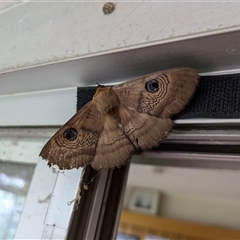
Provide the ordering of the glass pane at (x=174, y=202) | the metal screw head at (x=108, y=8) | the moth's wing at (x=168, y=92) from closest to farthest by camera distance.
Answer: the moth's wing at (x=168, y=92) < the metal screw head at (x=108, y=8) < the glass pane at (x=174, y=202)

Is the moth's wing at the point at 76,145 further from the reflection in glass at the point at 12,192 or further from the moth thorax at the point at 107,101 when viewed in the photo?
the reflection in glass at the point at 12,192

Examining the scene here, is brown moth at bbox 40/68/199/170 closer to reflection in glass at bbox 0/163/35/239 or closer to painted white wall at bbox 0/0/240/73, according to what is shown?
painted white wall at bbox 0/0/240/73

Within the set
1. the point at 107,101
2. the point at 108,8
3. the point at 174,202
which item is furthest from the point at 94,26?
the point at 174,202

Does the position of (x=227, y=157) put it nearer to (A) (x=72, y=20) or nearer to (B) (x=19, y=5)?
(A) (x=72, y=20)

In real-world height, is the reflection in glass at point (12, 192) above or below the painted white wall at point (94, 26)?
below

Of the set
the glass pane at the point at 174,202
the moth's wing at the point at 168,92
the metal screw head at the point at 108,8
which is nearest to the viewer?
the moth's wing at the point at 168,92

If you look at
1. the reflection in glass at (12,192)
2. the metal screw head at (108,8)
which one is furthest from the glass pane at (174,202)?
the metal screw head at (108,8)
